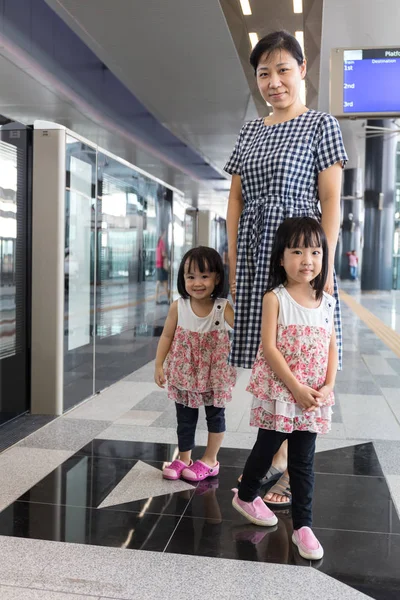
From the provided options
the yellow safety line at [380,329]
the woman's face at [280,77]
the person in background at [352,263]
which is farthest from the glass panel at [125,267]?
the person in background at [352,263]

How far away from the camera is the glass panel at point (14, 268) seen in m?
4.09

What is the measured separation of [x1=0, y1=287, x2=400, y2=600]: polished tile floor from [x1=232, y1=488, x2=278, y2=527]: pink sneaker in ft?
0.11

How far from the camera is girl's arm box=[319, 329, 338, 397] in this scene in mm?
2406

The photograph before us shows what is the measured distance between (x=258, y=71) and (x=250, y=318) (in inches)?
41.2

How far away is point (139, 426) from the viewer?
4203 mm

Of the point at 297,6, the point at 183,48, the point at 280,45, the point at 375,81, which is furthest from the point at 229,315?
the point at 183,48

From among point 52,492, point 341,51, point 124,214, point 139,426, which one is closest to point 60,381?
point 139,426

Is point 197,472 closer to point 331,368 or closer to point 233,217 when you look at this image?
point 331,368

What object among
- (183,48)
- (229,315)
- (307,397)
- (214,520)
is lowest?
(214,520)

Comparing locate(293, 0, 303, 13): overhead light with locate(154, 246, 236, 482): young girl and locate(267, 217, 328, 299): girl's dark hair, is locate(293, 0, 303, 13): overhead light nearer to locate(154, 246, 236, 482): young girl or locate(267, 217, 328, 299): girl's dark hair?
locate(154, 246, 236, 482): young girl

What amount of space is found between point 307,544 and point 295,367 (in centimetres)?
65

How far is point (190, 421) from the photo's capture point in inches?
126

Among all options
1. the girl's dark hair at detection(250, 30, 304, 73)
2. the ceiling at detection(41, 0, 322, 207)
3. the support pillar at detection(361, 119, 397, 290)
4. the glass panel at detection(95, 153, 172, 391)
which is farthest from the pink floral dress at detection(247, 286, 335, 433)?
the support pillar at detection(361, 119, 397, 290)

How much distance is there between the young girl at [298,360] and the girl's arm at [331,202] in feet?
0.58
